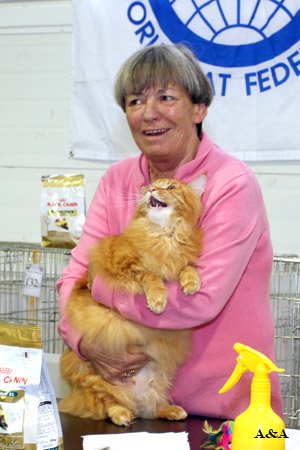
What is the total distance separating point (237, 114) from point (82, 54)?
0.82 m

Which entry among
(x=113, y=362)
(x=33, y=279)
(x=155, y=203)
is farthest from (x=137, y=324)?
(x=33, y=279)

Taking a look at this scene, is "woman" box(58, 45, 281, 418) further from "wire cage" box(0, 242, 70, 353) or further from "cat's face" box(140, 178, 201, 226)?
"wire cage" box(0, 242, 70, 353)

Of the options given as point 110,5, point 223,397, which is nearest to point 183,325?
point 223,397

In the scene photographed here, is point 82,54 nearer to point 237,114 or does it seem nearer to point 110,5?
point 110,5

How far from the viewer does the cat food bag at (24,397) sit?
1.38m

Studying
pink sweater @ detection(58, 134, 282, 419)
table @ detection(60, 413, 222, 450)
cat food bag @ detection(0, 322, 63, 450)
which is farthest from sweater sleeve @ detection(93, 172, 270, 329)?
cat food bag @ detection(0, 322, 63, 450)

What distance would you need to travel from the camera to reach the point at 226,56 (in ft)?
10.6

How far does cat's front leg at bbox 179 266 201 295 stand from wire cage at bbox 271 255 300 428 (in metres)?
1.13

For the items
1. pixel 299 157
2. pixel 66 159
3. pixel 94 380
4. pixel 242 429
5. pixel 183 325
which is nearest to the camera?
pixel 242 429

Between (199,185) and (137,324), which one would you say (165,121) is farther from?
(137,324)

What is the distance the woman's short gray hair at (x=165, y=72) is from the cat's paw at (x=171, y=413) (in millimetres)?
822

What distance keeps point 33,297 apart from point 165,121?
1634 millimetres

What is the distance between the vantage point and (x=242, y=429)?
1.22 meters

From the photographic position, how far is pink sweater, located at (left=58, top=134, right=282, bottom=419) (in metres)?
1.83
